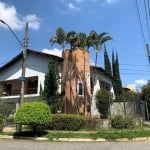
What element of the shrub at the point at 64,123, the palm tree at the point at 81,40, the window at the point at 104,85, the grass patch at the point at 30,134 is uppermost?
the palm tree at the point at 81,40

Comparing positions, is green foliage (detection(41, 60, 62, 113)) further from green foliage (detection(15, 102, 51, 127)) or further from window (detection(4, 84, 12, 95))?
green foliage (detection(15, 102, 51, 127))

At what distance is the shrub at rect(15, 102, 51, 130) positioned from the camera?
1947 cm

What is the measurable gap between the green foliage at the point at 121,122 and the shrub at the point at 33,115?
266 inches

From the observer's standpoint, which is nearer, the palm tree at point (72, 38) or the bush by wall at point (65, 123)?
the bush by wall at point (65, 123)

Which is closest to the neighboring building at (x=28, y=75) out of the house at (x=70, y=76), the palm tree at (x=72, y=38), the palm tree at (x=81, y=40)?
the house at (x=70, y=76)

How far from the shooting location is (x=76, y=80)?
34.2 m

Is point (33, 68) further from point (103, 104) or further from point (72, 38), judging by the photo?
point (103, 104)

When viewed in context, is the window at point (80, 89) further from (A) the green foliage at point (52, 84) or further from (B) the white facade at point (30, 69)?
(B) the white facade at point (30, 69)

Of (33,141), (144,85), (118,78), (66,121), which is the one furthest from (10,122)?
(118,78)

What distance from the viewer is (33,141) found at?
719 inches

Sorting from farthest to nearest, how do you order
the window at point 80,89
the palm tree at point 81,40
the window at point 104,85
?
1. the window at point 104,85
2. the palm tree at point 81,40
3. the window at point 80,89

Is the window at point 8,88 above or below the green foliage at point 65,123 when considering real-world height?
above

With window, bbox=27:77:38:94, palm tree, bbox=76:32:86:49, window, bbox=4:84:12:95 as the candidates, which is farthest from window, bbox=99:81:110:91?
window, bbox=4:84:12:95

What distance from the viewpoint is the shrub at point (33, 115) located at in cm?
1947
